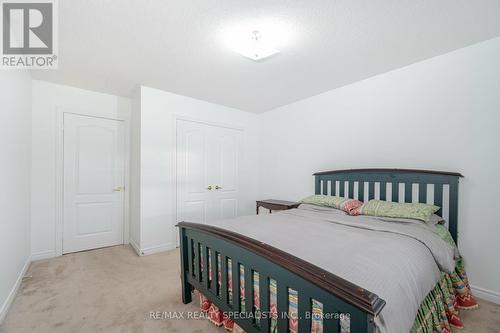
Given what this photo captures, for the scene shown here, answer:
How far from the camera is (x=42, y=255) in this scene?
2.88m

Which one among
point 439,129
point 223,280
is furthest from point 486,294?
point 223,280

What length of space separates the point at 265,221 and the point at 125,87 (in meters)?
2.72

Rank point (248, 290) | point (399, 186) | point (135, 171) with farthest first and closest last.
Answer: point (135, 171) < point (399, 186) < point (248, 290)

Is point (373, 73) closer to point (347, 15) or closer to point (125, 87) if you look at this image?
point (347, 15)

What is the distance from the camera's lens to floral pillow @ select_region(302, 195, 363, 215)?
2494 millimetres

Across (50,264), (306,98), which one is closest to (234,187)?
(306,98)

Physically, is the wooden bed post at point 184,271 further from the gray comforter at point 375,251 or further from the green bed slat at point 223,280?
the green bed slat at point 223,280

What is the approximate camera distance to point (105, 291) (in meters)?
2.12

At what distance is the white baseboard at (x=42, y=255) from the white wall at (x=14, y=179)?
174mm

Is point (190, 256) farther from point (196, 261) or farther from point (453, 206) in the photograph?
point (453, 206)

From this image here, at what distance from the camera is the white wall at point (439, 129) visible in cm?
198

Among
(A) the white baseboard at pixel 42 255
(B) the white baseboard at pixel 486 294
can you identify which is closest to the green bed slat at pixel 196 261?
(A) the white baseboard at pixel 42 255

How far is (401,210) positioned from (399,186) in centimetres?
53

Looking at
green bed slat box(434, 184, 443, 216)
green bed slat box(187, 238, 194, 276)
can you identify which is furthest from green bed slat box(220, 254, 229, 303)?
green bed slat box(434, 184, 443, 216)
